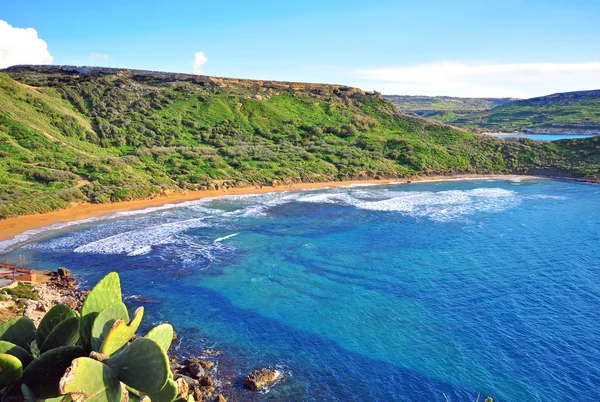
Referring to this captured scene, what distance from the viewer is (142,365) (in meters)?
5.20

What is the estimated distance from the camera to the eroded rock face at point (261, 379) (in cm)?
1580

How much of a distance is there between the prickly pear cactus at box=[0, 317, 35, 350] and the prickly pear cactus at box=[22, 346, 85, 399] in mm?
1065

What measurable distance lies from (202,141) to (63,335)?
212 ft

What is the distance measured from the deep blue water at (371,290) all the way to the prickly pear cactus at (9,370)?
11440 mm

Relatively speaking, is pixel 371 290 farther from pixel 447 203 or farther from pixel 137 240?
pixel 447 203

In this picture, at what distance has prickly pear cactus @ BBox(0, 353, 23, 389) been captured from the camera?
5078mm

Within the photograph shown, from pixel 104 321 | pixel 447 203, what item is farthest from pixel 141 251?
pixel 447 203

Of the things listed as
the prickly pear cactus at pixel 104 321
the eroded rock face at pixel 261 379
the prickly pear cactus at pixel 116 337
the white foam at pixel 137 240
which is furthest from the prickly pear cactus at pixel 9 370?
the white foam at pixel 137 240

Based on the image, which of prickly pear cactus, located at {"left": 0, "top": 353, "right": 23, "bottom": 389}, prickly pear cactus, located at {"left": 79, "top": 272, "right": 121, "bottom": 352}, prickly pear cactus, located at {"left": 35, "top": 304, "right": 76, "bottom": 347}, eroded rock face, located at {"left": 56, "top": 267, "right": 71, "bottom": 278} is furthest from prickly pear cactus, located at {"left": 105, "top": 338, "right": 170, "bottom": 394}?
eroded rock face, located at {"left": 56, "top": 267, "right": 71, "bottom": 278}

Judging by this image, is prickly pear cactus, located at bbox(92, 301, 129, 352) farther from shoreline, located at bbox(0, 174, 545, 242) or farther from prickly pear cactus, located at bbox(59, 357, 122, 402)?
shoreline, located at bbox(0, 174, 545, 242)

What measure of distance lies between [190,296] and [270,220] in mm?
16792

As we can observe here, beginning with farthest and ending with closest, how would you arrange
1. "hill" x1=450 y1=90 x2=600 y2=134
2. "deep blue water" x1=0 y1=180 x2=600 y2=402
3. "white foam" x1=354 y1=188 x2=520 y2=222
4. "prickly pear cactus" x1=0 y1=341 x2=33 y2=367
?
"hill" x1=450 y1=90 x2=600 y2=134, "white foam" x1=354 y1=188 x2=520 y2=222, "deep blue water" x1=0 y1=180 x2=600 y2=402, "prickly pear cactus" x1=0 y1=341 x2=33 y2=367

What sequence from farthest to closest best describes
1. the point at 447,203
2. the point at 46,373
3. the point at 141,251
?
the point at 447,203 → the point at 141,251 → the point at 46,373

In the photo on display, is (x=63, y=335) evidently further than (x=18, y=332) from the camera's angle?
No
